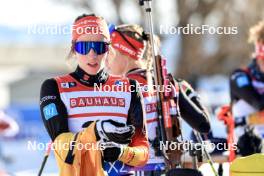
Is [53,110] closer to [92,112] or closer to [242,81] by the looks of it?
Result: [92,112]

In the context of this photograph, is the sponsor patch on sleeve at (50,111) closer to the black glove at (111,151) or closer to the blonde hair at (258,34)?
the black glove at (111,151)

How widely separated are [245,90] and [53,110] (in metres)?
2.71

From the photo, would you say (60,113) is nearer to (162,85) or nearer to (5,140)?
(162,85)

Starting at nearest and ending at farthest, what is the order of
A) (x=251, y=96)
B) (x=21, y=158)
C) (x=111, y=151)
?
(x=111, y=151) → (x=251, y=96) → (x=21, y=158)

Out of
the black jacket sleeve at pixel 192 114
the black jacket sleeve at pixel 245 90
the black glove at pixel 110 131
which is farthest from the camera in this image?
the black jacket sleeve at pixel 245 90

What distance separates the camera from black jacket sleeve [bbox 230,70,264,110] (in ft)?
20.7

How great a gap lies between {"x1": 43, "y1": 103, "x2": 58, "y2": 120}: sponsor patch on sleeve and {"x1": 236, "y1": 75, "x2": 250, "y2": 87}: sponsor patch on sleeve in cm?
271

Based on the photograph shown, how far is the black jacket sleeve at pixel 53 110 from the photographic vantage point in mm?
3887

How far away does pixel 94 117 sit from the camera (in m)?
4.02

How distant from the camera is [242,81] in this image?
638cm

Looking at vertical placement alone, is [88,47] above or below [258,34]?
below

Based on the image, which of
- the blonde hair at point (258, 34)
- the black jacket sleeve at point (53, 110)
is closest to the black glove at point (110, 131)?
the black jacket sleeve at point (53, 110)

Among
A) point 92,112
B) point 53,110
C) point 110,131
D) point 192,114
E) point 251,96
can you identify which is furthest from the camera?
point 251,96

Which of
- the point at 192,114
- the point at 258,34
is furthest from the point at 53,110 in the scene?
the point at 258,34
